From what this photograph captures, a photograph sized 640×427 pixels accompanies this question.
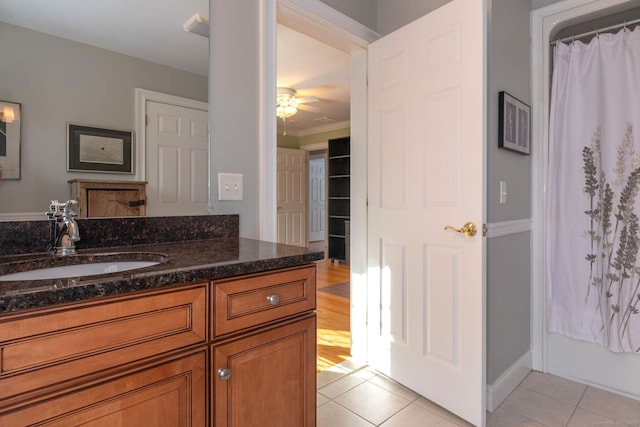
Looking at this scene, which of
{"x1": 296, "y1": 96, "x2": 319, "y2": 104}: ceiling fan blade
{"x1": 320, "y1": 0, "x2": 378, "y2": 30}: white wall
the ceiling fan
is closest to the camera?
{"x1": 320, "y1": 0, "x2": 378, "y2": 30}: white wall

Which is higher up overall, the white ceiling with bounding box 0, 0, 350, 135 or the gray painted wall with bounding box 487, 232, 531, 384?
the white ceiling with bounding box 0, 0, 350, 135

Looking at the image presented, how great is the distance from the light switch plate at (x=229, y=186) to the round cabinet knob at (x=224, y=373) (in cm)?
78

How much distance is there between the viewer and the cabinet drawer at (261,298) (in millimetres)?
832

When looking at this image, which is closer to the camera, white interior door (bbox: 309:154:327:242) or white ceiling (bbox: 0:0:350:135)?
white ceiling (bbox: 0:0:350:135)

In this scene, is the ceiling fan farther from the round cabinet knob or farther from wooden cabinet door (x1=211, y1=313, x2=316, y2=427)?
the round cabinet knob

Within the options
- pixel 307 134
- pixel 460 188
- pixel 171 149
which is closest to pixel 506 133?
pixel 460 188

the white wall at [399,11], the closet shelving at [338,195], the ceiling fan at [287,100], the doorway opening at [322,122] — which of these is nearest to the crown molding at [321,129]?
the doorway opening at [322,122]

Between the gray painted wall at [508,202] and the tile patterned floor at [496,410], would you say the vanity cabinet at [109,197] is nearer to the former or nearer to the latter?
the tile patterned floor at [496,410]

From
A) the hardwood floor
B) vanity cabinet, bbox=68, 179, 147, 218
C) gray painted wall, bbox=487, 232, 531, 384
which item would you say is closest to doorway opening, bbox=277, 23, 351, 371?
the hardwood floor

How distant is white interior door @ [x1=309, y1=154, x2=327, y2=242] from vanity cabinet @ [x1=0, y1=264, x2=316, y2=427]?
7682 millimetres

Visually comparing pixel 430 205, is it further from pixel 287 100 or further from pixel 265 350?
pixel 287 100

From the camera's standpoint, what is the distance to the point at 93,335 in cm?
65

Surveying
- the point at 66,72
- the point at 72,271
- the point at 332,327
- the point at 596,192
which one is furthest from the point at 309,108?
the point at 72,271

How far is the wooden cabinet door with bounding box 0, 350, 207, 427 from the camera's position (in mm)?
610
